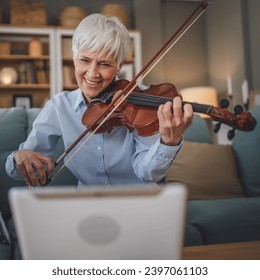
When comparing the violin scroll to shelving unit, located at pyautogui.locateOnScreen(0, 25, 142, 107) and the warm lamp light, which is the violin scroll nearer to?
the warm lamp light

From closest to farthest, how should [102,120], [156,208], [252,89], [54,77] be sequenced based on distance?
[156,208] < [102,120] < [252,89] < [54,77]

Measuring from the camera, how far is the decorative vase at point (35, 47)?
2.23 meters

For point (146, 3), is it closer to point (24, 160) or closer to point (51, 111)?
point (51, 111)

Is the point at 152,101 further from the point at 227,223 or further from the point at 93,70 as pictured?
the point at 227,223

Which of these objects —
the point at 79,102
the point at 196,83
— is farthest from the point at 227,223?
the point at 196,83

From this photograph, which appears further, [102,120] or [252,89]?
[252,89]

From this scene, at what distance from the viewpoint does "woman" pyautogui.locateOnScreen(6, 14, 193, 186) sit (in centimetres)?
76

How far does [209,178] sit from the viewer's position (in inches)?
46.1

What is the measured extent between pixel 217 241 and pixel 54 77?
169 cm

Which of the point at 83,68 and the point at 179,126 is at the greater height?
the point at 83,68

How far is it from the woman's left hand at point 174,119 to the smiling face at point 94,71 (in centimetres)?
18

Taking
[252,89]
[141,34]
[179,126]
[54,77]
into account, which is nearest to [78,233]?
[179,126]

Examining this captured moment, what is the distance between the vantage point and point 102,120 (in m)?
0.80
